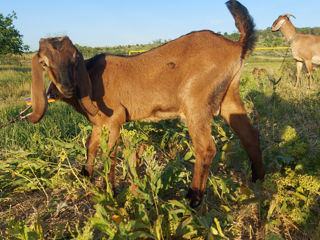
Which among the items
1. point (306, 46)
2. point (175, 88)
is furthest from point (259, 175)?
point (306, 46)

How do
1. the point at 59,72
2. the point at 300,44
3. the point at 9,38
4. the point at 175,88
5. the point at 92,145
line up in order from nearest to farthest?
the point at 59,72
the point at 175,88
the point at 92,145
the point at 300,44
the point at 9,38

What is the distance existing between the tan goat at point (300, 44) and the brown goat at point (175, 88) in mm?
7560

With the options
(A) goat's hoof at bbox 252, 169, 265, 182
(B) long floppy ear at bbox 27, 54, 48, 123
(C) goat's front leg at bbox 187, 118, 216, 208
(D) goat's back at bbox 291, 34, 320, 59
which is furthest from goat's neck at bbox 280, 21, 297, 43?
(B) long floppy ear at bbox 27, 54, 48, 123

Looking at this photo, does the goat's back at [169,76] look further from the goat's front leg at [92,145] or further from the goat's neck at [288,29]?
the goat's neck at [288,29]

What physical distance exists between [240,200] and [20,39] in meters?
32.4

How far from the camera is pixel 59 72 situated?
2.04 meters

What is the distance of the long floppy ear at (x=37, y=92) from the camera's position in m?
2.11

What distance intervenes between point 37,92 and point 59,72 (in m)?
0.30

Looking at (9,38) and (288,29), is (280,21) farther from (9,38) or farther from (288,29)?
(9,38)

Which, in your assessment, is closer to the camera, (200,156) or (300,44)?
(200,156)

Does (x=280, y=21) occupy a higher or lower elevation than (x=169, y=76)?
higher

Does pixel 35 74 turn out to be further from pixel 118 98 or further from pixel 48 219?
pixel 48 219

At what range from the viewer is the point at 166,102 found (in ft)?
8.37

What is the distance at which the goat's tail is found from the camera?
8.13 ft
